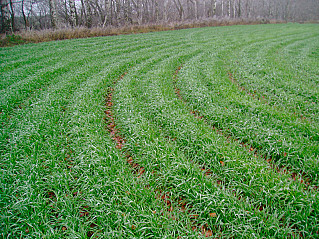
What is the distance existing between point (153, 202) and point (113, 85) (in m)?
5.67

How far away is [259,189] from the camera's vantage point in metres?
2.69

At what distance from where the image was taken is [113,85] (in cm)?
743

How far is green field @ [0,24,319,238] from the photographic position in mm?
2367

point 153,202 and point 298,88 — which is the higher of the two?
point 298,88

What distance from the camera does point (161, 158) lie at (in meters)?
3.34

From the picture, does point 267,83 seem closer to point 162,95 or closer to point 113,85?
point 162,95

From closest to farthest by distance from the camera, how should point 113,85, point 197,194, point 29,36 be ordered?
point 197,194 < point 113,85 < point 29,36

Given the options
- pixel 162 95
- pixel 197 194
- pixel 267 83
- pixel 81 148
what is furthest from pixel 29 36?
pixel 197 194

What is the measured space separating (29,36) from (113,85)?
14.1 m

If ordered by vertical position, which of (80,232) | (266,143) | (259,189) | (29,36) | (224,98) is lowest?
(80,232)

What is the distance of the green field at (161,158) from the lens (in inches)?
93.2

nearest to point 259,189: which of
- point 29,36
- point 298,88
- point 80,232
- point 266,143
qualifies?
point 266,143

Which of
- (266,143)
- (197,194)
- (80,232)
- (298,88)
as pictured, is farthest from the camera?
(298,88)

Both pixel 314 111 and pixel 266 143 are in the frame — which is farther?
pixel 314 111
